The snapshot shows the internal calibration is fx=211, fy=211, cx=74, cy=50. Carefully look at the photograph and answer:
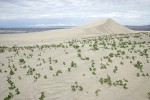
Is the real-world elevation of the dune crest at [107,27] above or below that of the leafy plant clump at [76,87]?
above

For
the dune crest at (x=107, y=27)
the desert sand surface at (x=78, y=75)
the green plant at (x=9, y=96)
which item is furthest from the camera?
the dune crest at (x=107, y=27)

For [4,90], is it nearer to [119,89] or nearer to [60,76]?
[60,76]

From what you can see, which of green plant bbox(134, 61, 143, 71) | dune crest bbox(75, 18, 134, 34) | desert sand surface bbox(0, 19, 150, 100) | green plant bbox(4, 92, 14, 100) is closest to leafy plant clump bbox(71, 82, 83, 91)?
desert sand surface bbox(0, 19, 150, 100)

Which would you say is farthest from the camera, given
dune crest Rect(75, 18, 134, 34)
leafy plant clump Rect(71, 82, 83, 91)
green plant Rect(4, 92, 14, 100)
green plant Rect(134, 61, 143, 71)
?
dune crest Rect(75, 18, 134, 34)

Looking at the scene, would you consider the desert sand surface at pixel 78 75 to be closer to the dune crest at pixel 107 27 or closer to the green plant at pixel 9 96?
the green plant at pixel 9 96

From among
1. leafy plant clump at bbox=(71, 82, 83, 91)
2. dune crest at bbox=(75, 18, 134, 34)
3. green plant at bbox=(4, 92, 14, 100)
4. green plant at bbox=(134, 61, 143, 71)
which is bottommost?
green plant at bbox=(4, 92, 14, 100)

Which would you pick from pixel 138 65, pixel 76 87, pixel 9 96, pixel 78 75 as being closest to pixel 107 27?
pixel 138 65

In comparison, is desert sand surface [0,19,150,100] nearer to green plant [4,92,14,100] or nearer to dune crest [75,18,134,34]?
green plant [4,92,14,100]

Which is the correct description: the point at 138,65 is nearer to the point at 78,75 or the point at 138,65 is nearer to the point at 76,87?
the point at 78,75

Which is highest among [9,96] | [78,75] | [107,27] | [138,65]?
[107,27]

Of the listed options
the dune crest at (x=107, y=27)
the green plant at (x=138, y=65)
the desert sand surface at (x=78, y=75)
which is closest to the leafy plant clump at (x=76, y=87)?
the desert sand surface at (x=78, y=75)

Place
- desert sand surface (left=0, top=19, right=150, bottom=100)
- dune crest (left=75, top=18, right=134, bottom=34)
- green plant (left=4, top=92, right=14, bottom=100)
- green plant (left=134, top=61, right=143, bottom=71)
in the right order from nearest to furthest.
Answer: green plant (left=4, top=92, right=14, bottom=100), desert sand surface (left=0, top=19, right=150, bottom=100), green plant (left=134, top=61, right=143, bottom=71), dune crest (left=75, top=18, right=134, bottom=34)
